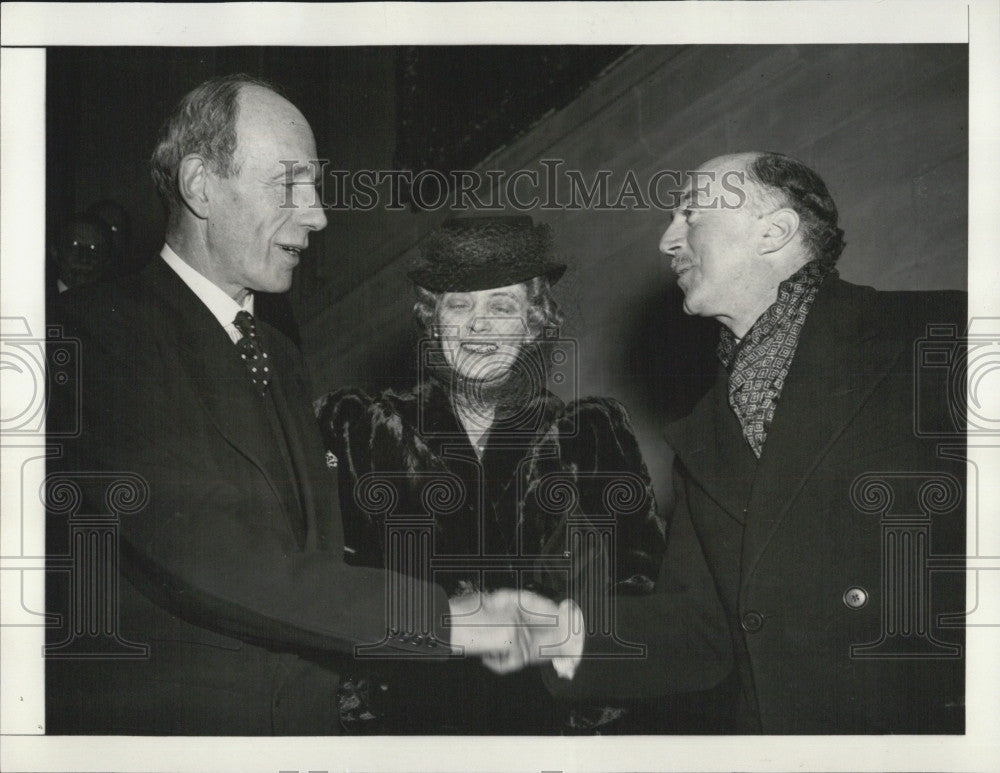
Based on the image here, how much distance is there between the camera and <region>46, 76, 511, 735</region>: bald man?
11.4 feet

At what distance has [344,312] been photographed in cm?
353

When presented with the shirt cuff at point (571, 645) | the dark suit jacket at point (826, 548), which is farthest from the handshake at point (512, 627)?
the dark suit jacket at point (826, 548)

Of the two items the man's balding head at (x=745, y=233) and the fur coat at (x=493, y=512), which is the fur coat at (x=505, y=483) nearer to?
the fur coat at (x=493, y=512)

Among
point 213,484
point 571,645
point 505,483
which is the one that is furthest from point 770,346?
point 213,484

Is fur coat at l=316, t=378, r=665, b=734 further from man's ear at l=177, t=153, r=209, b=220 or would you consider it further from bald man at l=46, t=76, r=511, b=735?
man's ear at l=177, t=153, r=209, b=220

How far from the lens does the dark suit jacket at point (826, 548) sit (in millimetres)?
3451

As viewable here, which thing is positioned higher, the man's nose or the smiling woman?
the man's nose

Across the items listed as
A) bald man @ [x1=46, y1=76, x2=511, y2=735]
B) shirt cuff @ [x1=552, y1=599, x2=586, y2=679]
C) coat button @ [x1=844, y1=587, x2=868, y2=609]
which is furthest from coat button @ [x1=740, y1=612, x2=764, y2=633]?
bald man @ [x1=46, y1=76, x2=511, y2=735]

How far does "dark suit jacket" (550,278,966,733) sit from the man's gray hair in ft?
6.09

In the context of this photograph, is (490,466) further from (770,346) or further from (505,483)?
(770,346)

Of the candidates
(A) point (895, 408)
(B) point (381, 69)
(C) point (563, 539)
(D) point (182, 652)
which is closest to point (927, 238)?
(A) point (895, 408)

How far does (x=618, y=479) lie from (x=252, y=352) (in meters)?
1.33

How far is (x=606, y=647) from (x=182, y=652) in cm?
146

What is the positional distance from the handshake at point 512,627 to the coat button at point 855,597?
91 cm
